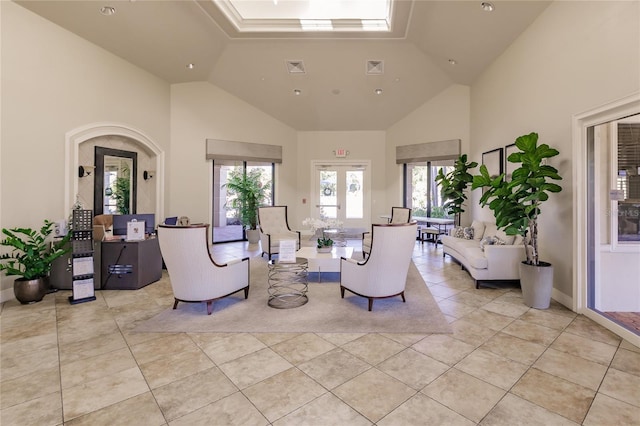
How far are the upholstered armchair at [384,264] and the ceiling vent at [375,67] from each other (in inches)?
170

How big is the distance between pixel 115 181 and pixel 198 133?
229 centimetres

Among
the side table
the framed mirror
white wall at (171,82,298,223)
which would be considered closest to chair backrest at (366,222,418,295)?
the side table

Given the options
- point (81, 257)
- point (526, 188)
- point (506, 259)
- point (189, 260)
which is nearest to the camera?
point (189, 260)

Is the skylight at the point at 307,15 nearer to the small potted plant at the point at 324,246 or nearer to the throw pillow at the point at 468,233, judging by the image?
the small potted plant at the point at 324,246

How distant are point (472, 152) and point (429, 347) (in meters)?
5.55

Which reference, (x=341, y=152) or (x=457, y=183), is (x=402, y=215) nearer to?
(x=457, y=183)

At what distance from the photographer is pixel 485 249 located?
443 cm

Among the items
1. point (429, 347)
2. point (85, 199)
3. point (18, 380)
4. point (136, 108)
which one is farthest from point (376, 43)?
point (18, 380)

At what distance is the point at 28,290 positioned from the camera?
12.4ft

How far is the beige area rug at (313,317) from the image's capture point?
3.07 m

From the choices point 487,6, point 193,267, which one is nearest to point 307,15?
point 487,6

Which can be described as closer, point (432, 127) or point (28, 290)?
point (28, 290)

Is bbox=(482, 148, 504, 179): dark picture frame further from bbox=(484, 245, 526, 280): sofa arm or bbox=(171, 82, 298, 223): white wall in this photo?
bbox=(171, 82, 298, 223): white wall

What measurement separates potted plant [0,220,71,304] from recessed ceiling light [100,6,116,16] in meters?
3.12
